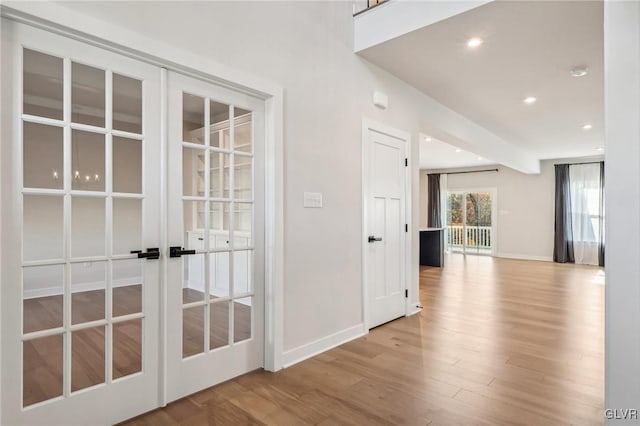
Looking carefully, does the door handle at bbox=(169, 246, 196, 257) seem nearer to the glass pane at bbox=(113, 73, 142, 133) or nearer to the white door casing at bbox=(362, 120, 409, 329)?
the glass pane at bbox=(113, 73, 142, 133)

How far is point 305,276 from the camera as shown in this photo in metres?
2.85

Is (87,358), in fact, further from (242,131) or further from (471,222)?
(471,222)

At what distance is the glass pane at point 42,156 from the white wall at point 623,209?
2474 mm

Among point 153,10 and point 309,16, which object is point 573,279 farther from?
point 153,10

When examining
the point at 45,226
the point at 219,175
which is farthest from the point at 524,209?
the point at 45,226

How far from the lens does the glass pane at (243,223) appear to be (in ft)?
8.23

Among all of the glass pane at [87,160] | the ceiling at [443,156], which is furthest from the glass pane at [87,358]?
the ceiling at [443,156]

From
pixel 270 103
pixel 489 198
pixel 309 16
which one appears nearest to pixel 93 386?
pixel 270 103

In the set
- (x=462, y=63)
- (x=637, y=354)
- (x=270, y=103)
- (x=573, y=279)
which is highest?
(x=462, y=63)

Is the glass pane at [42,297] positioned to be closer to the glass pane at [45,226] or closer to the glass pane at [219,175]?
the glass pane at [45,226]

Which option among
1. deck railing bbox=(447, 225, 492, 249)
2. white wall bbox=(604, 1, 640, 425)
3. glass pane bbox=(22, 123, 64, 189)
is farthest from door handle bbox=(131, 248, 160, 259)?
deck railing bbox=(447, 225, 492, 249)

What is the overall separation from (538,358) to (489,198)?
8.53 metres

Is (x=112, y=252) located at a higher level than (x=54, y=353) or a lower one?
higher

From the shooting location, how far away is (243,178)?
255cm
